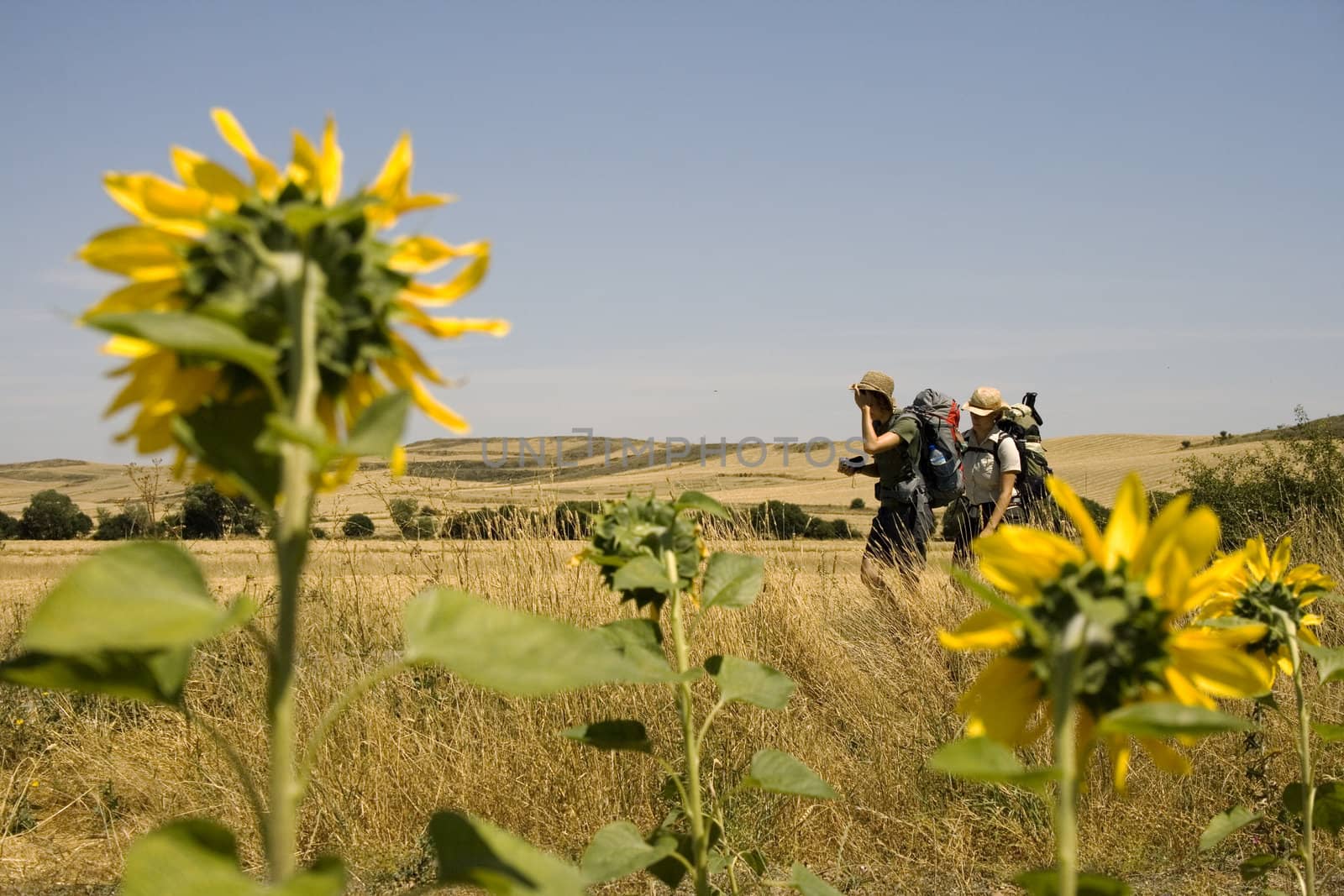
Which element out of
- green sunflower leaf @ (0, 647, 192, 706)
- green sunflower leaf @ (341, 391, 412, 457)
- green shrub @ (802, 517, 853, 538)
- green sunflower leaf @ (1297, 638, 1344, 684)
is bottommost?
green shrub @ (802, 517, 853, 538)

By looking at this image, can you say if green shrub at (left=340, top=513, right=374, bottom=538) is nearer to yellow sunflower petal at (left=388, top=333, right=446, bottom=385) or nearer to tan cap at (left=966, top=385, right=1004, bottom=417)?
tan cap at (left=966, top=385, right=1004, bottom=417)

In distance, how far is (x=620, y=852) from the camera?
4.64ft

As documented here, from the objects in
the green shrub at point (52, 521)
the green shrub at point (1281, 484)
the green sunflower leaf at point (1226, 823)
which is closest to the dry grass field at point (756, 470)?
the green shrub at point (52, 521)

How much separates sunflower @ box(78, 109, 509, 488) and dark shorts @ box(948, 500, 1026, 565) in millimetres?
6412

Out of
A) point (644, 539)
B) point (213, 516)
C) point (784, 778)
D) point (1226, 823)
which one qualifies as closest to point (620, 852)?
point (784, 778)

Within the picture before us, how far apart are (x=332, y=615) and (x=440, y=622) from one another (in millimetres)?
5089

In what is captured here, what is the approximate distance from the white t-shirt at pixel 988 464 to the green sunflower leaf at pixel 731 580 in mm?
5492

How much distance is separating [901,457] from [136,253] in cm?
660

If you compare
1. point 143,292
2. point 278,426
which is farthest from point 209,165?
point 278,426

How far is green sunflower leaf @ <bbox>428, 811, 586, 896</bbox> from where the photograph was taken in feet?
2.13

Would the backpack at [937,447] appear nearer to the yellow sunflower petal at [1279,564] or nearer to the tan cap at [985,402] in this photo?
the tan cap at [985,402]

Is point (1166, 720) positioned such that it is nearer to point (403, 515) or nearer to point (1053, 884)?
point (1053, 884)

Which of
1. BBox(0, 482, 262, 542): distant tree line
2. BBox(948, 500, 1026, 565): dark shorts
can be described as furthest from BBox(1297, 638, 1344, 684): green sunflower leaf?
BBox(948, 500, 1026, 565): dark shorts

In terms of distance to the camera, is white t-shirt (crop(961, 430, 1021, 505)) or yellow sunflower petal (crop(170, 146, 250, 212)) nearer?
yellow sunflower petal (crop(170, 146, 250, 212))
